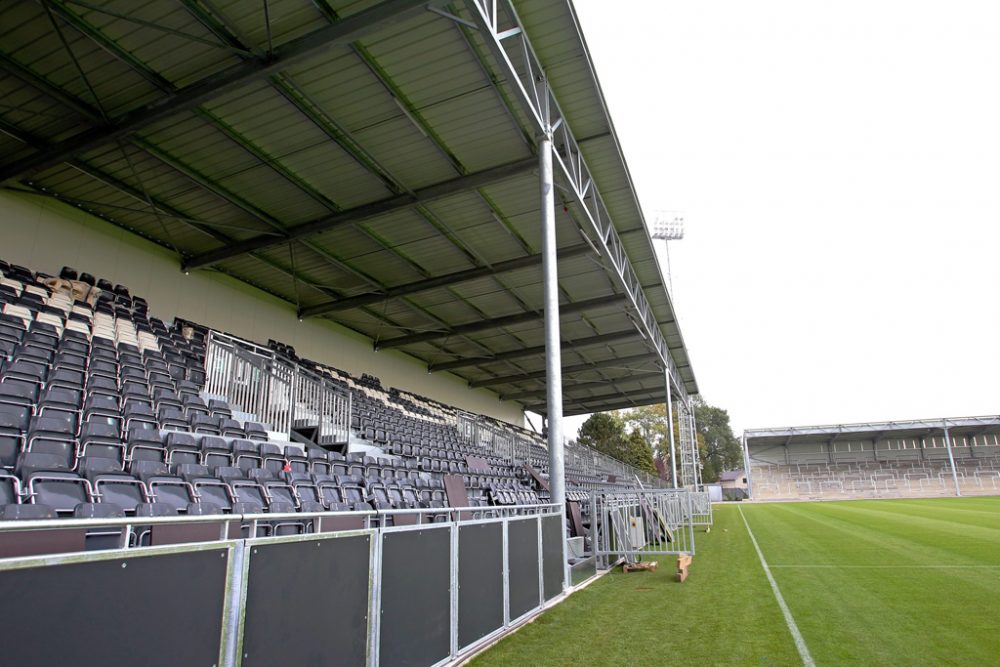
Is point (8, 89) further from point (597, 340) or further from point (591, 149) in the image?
point (597, 340)

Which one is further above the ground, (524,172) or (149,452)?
(524,172)

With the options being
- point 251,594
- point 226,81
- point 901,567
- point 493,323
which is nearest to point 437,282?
point 493,323

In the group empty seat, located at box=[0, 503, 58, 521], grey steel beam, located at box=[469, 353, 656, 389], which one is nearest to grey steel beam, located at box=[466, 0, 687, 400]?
empty seat, located at box=[0, 503, 58, 521]

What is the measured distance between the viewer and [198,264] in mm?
15961

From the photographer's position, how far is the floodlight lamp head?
54069 millimetres

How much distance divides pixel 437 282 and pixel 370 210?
4.96 metres

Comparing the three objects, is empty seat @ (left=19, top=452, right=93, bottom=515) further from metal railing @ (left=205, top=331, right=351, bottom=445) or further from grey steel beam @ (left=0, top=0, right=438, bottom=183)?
grey steel beam @ (left=0, top=0, right=438, bottom=183)

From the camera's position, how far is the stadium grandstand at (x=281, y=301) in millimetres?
3182

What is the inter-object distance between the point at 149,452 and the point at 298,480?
1612 millimetres

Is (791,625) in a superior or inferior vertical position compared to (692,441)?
inferior

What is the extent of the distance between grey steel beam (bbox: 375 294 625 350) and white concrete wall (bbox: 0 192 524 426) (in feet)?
4.05

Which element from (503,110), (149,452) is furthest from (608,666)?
(503,110)

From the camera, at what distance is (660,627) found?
240 inches

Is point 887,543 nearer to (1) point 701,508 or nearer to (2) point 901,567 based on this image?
(2) point 901,567
